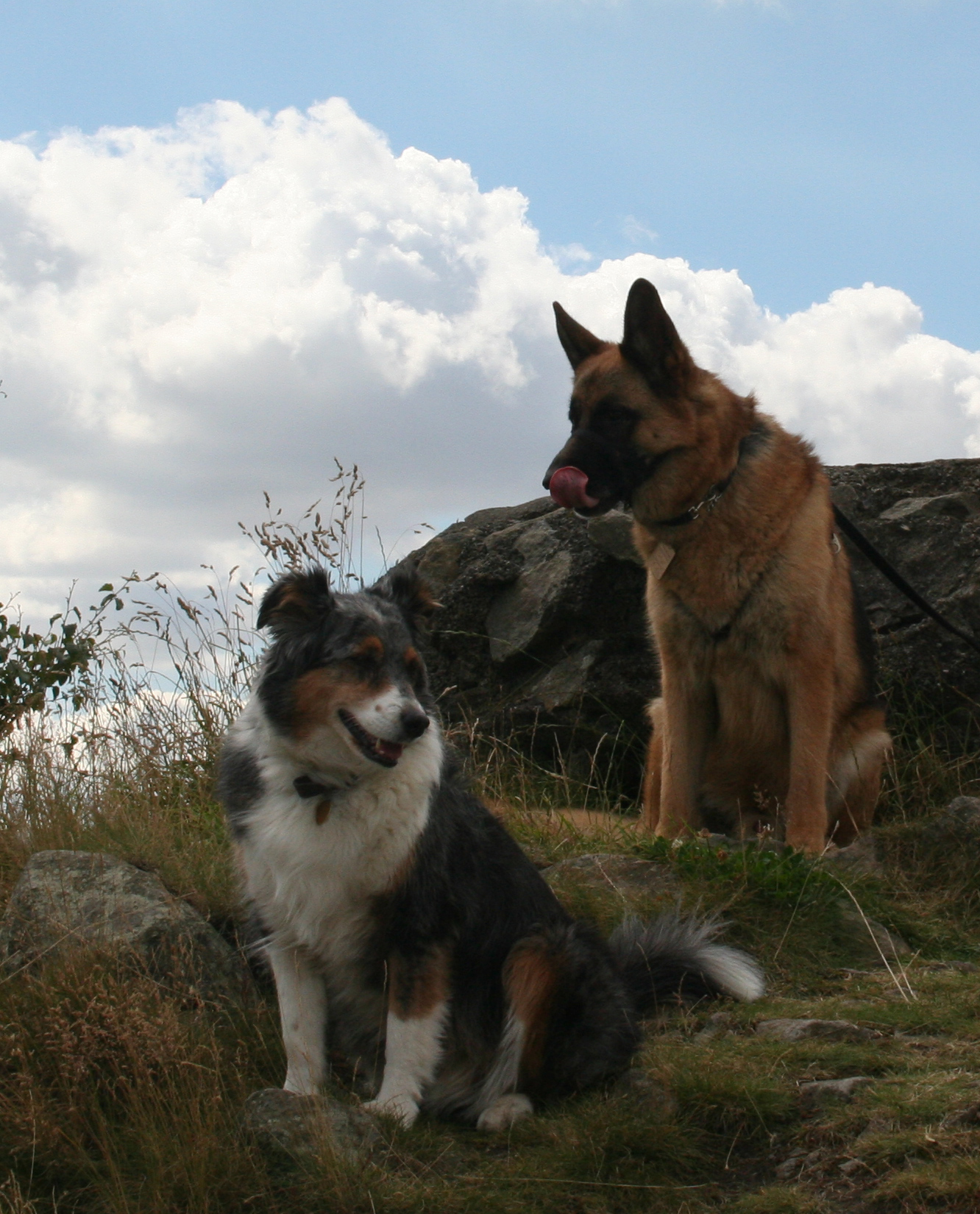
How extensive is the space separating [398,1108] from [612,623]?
427 cm

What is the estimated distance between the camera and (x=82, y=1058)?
3.35 m

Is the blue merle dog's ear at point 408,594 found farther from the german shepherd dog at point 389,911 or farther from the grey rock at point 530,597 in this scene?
the grey rock at point 530,597

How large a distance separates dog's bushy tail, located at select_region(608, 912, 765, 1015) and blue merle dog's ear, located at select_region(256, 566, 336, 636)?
1570mm

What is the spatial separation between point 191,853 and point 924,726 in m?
4.26

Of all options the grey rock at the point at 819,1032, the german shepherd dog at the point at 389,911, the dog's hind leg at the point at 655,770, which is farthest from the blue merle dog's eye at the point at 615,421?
the grey rock at the point at 819,1032

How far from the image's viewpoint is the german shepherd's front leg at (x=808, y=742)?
5.29 metres

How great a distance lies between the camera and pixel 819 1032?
369 centimetres

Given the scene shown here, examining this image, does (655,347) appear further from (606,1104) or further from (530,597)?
(606,1104)

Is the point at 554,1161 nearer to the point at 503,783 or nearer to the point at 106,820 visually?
the point at 106,820

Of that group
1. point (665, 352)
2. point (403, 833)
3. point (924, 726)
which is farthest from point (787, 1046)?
point (924, 726)

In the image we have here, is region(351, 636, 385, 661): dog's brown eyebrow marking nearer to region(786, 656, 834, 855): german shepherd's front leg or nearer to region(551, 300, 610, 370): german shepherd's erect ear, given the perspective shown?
region(786, 656, 834, 855): german shepherd's front leg

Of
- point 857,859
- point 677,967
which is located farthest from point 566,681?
point 677,967

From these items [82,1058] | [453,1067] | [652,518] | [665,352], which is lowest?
[453,1067]

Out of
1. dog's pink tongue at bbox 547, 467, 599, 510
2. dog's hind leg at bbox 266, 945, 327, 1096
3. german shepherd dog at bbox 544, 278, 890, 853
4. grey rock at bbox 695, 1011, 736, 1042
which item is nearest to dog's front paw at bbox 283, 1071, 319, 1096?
dog's hind leg at bbox 266, 945, 327, 1096
